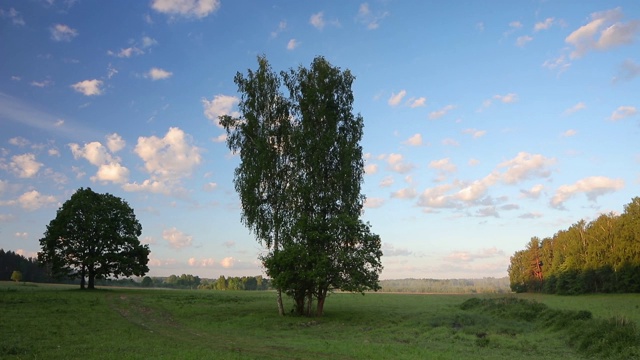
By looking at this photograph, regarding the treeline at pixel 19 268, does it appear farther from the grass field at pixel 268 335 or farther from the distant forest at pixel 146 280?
the grass field at pixel 268 335

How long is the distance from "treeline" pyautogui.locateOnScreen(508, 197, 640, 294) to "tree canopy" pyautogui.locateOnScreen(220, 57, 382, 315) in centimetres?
6278

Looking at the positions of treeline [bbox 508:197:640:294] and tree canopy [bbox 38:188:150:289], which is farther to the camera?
treeline [bbox 508:197:640:294]

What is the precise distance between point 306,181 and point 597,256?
7340cm

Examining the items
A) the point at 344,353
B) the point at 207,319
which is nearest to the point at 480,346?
the point at 344,353

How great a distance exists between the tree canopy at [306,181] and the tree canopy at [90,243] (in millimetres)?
36300

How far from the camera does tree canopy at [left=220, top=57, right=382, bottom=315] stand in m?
37.6

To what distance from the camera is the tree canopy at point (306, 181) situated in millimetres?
37562

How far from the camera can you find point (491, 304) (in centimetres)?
5003

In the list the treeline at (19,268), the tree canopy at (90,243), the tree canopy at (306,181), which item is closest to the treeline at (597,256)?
the tree canopy at (306,181)

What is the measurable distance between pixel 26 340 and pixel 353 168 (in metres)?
29.0

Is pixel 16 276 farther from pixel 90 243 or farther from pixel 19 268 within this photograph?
pixel 90 243

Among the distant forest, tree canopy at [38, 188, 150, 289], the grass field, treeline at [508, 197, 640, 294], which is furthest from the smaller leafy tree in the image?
treeline at [508, 197, 640, 294]

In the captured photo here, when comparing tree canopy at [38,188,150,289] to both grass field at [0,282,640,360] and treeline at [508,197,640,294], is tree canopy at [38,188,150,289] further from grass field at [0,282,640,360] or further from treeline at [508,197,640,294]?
treeline at [508,197,640,294]

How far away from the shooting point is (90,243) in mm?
66500
